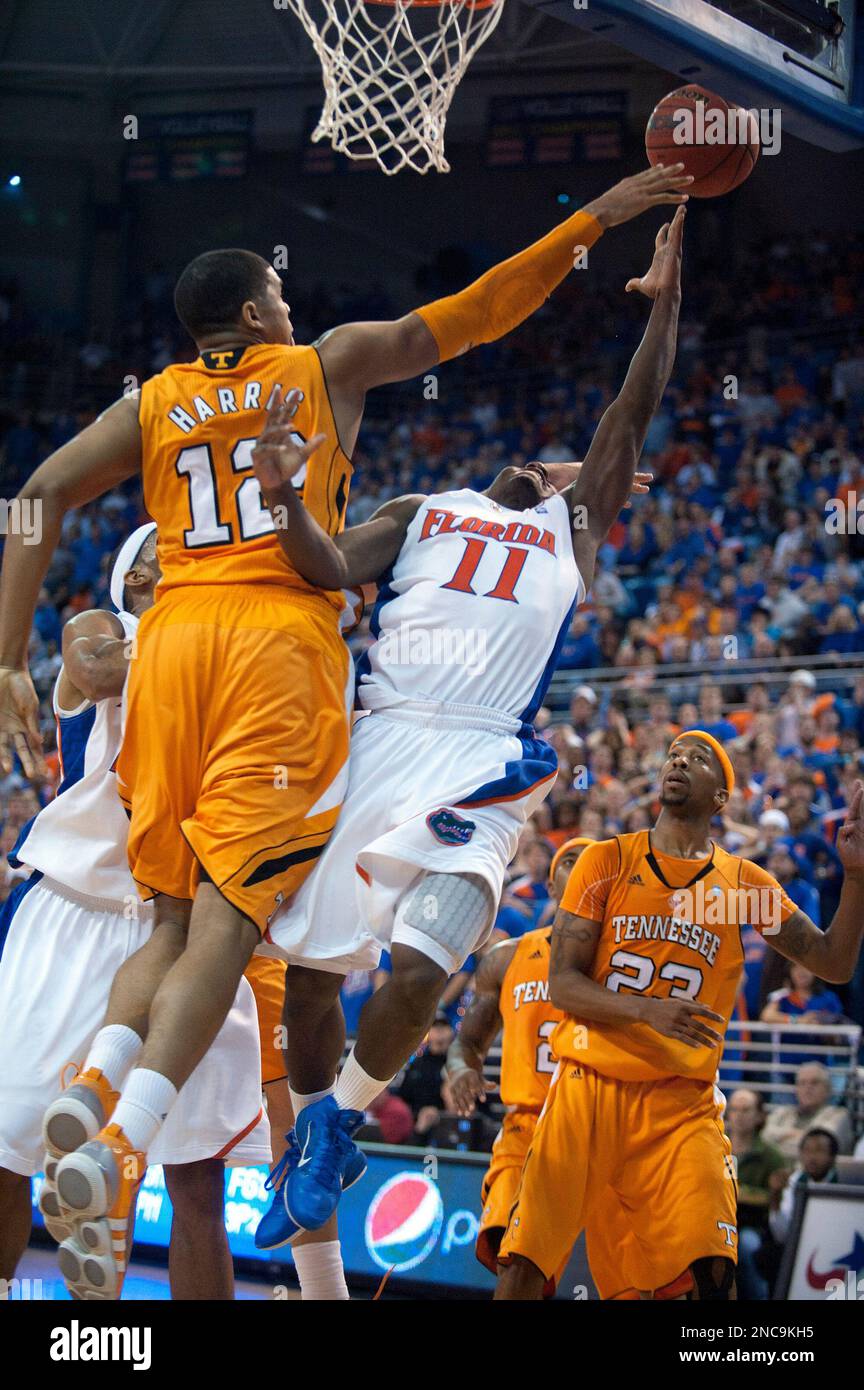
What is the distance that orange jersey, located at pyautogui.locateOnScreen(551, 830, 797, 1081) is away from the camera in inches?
217

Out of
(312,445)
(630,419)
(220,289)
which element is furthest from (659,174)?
(312,445)

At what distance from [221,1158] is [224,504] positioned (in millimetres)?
1748

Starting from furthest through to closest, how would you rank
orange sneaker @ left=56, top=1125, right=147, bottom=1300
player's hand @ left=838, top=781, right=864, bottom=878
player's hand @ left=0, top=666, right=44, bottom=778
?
player's hand @ left=838, top=781, right=864, bottom=878 → player's hand @ left=0, top=666, right=44, bottom=778 → orange sneaker @ left=56, top=1125, right=147, bottom=1300

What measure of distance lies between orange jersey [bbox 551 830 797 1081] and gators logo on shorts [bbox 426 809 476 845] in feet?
5.26

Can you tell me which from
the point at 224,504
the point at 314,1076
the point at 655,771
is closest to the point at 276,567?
the point at 224,504

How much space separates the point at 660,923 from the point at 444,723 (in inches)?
63.4

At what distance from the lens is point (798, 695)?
10.7 meters

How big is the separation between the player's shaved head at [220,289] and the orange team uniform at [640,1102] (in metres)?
2.45

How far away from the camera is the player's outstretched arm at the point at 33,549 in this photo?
156 inches

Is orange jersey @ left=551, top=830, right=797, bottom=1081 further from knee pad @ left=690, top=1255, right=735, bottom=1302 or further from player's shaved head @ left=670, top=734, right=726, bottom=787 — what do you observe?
knee pad @ left=690, top=1255, right=735, bottom=1302

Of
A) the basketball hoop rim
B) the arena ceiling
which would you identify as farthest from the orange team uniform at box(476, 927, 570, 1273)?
the arena ceiling

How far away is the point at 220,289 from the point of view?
13.9 feet

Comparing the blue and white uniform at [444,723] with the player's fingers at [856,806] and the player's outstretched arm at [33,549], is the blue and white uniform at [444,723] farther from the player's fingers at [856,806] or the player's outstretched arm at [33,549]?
the player's fingers at [856,806]
